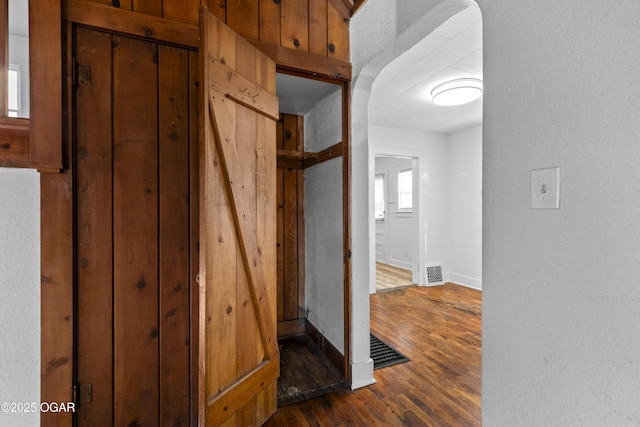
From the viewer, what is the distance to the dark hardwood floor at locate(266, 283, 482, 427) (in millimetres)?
1698

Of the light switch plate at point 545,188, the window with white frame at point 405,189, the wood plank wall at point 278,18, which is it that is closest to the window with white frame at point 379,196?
the window with white frame at point 405,189

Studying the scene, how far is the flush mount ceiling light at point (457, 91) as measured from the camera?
2781mm

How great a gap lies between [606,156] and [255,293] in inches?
58.7

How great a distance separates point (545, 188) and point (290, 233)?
2199 mm

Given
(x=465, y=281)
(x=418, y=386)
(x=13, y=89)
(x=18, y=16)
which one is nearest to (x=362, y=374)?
(x=418, y=386)

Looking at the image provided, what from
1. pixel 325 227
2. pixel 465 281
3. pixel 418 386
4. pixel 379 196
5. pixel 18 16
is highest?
pixel 18 16

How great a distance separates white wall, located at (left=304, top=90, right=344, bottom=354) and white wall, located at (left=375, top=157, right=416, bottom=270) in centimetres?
327

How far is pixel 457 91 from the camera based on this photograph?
2.84 metres

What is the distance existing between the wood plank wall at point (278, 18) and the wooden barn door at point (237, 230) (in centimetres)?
26

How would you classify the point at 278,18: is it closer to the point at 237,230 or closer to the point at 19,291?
the point at 237,230

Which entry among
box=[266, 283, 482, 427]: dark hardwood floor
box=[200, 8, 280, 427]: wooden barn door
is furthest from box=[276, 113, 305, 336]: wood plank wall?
box=[200, 8, 280, 427]: wooden barn door

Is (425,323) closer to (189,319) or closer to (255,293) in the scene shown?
(255,293)

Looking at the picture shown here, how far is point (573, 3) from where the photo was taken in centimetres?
85

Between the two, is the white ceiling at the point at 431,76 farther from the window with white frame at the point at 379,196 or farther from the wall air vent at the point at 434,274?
the window with white frame at the point at 379,196
